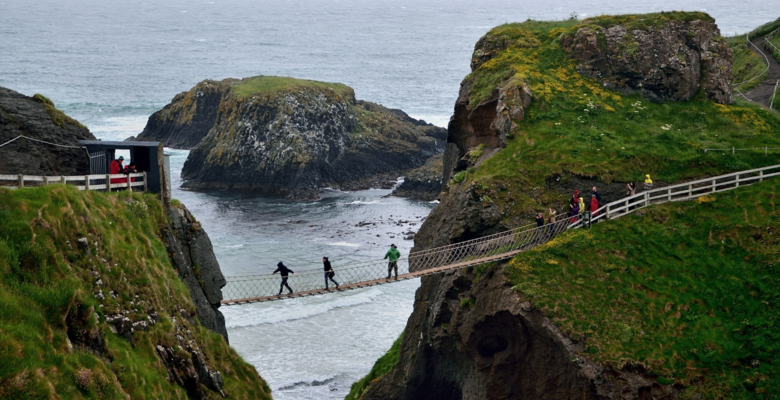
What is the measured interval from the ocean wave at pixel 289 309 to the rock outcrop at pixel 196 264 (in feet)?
70.8

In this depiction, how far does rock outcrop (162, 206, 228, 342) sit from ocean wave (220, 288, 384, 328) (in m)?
21.6

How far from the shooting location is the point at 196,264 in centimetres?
3250

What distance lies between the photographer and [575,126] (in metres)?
45.3

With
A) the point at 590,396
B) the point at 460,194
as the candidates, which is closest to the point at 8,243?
the point at 590,396

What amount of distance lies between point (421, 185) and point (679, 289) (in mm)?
55999

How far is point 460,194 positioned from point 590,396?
40.3 ft

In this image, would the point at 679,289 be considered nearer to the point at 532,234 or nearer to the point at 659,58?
the point at 532,234

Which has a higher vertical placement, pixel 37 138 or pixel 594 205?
pixel 37 138

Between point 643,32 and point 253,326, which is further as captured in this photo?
point 253,326

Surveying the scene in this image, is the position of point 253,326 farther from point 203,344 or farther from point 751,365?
point 751,365

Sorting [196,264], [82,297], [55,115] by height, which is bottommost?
[196,264]

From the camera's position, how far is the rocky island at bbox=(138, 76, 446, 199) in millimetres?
93750

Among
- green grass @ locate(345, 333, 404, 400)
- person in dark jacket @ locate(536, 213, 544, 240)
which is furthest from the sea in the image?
person in dark jacket @ locate(536, 213, 544, 240)

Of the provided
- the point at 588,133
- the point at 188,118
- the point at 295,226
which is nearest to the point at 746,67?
the point at 588,133
